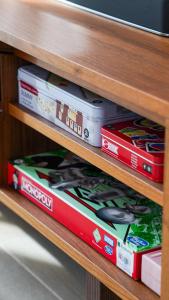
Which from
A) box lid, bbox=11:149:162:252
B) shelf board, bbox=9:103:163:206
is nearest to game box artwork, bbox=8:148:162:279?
box lid, bbox=11:149:162:252

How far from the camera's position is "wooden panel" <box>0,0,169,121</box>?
110cm

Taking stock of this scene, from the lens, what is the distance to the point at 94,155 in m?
1.29

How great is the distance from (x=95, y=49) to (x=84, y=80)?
0.39 ft

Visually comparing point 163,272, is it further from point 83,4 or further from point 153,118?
point 83,4

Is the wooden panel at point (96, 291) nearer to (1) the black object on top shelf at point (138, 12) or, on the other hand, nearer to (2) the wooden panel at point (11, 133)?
(2) the wooden panel at point (11, 133)

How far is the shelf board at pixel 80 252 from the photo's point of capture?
48.3 inches

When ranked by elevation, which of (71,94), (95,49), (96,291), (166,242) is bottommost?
(96,291)

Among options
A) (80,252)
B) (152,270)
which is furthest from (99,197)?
(152,270)

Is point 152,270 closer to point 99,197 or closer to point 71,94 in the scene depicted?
point 99,197

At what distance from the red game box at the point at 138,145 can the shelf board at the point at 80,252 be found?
0.65 ft

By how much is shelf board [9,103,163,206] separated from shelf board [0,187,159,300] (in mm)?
172

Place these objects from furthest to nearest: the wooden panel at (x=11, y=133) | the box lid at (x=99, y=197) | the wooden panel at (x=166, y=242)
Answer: the wooden panel at (x=11, y=133), the box lid at (x=99, y=197), the wooden panel at (x=166, y=242)

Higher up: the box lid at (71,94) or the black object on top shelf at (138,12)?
the black object on top shelf at (138,12)

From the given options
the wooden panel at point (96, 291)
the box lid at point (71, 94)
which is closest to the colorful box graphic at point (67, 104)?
the box lid at point (71, 94)
